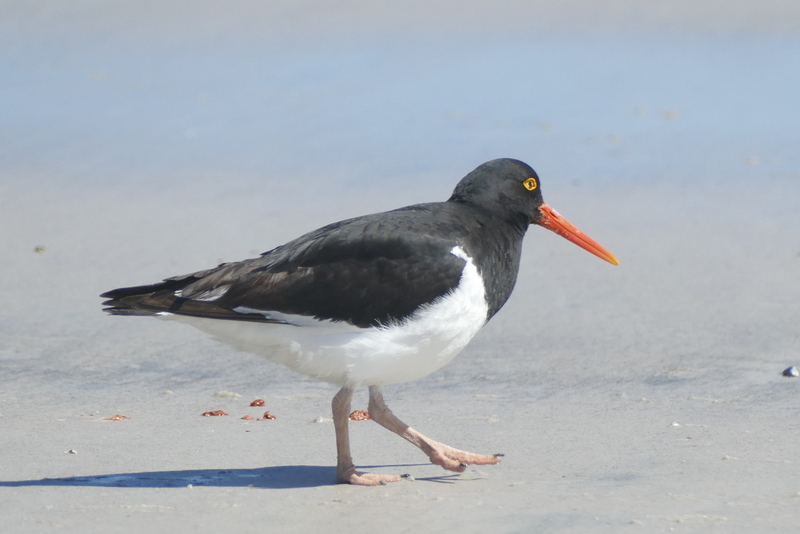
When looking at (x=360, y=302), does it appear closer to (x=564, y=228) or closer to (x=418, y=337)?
(x=418, y=337)

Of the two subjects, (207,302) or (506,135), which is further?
(506,135)

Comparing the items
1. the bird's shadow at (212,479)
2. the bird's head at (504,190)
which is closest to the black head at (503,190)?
the bird's head at (504,190)

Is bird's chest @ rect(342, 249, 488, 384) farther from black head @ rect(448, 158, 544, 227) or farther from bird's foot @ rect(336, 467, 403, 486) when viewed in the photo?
black head @ rect(448, 158, 544, 227)

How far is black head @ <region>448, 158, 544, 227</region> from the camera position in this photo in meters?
4.48

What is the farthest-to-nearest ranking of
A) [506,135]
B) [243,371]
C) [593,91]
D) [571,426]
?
[593,91] → [506,135] → [243,371] → [571,426]

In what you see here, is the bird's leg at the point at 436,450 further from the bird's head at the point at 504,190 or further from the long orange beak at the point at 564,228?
the long orange beak at the point at 564,228

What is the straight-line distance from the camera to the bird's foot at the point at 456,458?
4.08m

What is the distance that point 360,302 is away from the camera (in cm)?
403

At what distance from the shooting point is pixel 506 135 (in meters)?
10.3

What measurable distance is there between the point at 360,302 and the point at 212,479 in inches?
34.2

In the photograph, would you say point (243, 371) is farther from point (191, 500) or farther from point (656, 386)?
point (656, 386)

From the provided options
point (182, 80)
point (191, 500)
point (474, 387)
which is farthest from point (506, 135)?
point (191, 500)

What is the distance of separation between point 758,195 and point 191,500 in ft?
20.2

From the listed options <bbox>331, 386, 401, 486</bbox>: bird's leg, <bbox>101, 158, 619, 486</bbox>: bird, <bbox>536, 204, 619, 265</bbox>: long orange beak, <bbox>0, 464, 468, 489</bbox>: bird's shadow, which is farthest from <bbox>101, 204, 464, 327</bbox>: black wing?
<bbox>536, 204, 619, 265</bbox>: long orange beak
